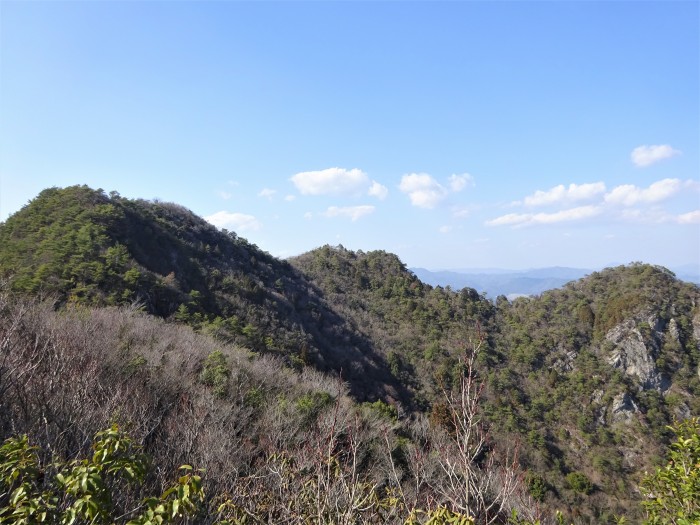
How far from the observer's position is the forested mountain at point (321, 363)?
6.80m

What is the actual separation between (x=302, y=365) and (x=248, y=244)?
24.2 meters

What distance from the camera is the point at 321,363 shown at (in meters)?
27.3

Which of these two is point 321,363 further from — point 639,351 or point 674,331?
point 674,331

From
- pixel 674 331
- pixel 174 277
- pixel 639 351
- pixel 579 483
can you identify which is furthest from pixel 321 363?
pixel 674 331

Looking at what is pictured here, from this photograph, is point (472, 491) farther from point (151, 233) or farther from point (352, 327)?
point (352, 327)

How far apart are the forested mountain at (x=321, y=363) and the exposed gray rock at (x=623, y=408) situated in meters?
0.09

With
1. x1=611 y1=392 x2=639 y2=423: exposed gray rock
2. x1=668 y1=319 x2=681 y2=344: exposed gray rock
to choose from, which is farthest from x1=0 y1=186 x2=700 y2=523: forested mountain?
x1=668 y1=319 x2=681 y2=344: exposed gray rock

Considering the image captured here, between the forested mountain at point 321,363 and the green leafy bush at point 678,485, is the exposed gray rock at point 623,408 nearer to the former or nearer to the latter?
the forested mountain at point 321,363

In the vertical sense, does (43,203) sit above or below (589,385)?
above

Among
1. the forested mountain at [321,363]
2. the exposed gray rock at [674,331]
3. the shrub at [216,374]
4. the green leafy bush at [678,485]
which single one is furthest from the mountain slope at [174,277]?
the exposed gray rock at [674,331]

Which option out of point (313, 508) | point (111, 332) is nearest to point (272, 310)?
point (111, 332)

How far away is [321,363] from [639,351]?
97.2 ft

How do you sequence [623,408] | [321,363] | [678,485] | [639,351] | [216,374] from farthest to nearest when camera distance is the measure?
[639,351] → [623,408] → [321,363] → [216,374] → [678,485]

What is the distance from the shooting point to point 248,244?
147 feet
